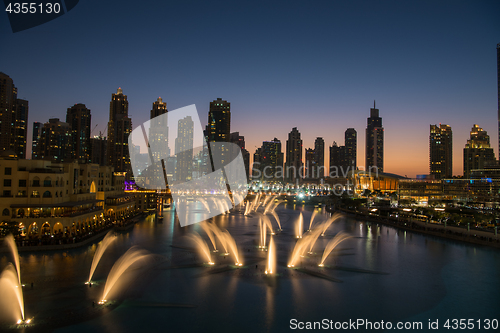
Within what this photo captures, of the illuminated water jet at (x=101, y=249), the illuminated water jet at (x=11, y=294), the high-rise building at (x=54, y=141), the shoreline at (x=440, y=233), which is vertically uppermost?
the high-rise building at (x=54, y=141)

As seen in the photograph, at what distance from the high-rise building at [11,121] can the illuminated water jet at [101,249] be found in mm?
109281

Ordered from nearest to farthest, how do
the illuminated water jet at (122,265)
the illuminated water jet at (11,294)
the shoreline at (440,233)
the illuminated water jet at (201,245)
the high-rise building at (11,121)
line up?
the illuminated water jet at (11,294) < the illuminated water jet at (122,265) < the illuminated water jet at (201,245) < the shoreline at (440,233) < the high-rise building at (11,121)

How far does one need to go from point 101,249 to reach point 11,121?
129 meters

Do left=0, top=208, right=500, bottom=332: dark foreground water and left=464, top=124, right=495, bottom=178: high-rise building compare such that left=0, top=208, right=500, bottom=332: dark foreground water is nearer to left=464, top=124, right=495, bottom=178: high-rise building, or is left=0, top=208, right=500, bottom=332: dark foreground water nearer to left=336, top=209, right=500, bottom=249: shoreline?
left=336, top=209, right=500, bottom=249: shoreline

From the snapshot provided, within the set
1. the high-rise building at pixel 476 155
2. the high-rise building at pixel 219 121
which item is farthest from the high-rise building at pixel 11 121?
the high-rise building at pixel 476 155

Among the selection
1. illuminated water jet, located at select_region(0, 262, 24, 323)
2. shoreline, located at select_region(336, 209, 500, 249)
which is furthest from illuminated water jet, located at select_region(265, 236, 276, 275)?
shoreline, located at select_region(336, 209, 500, 249)

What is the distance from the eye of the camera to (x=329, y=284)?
2250 centimetres

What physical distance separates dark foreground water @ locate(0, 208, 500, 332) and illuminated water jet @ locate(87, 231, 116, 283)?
50cm

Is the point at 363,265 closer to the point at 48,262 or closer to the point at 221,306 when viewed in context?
the point at 221,306

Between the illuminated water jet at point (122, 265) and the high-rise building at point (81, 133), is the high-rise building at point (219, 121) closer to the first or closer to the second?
the high-rise building at point (81, 133)

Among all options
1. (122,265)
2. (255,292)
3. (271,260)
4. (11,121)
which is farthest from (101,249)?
(11,121)

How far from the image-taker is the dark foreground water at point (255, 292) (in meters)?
16.8

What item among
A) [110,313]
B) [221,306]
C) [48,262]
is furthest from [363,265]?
[48,262]

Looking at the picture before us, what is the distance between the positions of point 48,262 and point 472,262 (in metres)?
36.4
